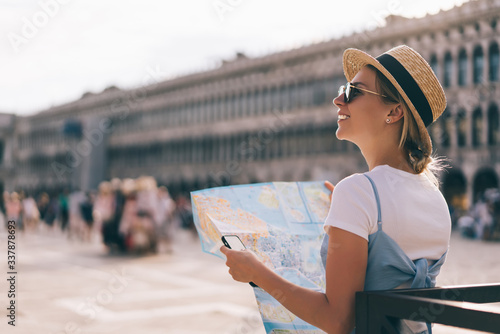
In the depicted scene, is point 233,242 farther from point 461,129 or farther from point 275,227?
point 461,129

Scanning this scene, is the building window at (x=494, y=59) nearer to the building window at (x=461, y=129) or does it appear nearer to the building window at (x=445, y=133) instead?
the building window at (x=461, y=129)

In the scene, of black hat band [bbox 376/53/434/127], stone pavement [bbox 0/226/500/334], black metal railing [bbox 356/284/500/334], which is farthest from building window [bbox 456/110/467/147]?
black metal railing [bbox 356/284/500/334]

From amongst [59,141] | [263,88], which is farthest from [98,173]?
[263,88]

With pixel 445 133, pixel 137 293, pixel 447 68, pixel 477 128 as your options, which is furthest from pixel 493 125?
pixel 137 293

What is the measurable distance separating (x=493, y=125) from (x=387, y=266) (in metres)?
37.5

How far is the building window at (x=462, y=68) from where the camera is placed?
3862 centimetres

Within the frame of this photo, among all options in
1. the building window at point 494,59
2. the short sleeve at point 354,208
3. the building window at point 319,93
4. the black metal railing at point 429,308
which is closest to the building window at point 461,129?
the building window at point 494,59

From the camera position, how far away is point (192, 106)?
5944cm

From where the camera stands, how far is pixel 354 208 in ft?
5.92

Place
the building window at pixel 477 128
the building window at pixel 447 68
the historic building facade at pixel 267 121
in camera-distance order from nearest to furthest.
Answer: the building window at pixel 477 128, the historic building facade at pixel 267 121, the building window at pixel 447 68

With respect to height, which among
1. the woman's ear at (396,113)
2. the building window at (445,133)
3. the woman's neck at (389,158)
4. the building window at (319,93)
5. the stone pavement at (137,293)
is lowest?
the stone pavement at (137,293)

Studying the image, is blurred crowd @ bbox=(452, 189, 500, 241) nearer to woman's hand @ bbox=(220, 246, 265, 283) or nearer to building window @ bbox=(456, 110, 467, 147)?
building window @ bbox=(456, 110, 467, 147)

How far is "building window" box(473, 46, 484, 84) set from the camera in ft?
124

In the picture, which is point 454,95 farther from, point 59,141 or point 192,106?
point 59,141
